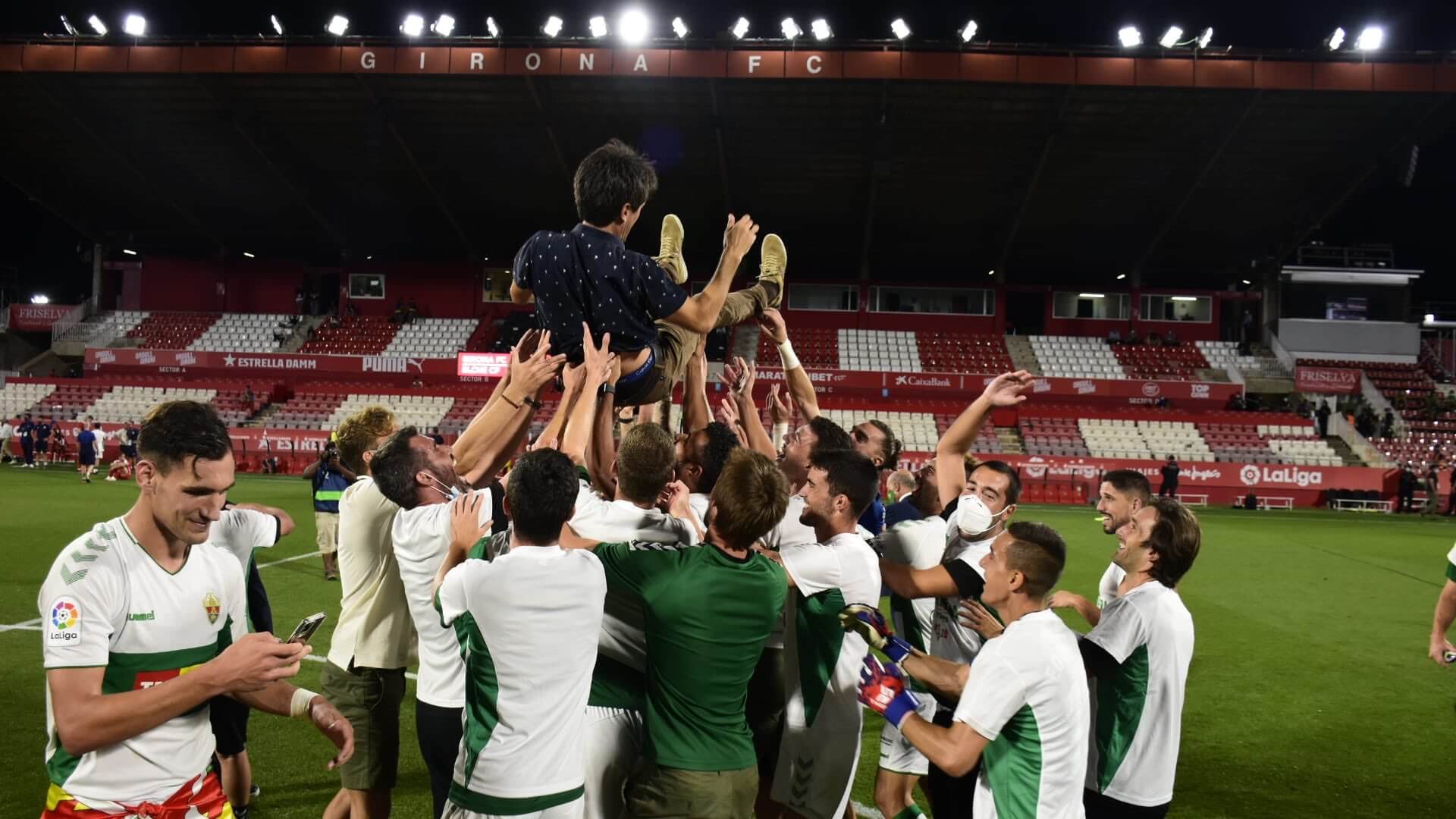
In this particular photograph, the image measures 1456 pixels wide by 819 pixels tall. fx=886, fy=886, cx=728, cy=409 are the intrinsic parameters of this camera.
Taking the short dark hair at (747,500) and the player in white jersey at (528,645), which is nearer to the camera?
the player in white jersey at (528,645)

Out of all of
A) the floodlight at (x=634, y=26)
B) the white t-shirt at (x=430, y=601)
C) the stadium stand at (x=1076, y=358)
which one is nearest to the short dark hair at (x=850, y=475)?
the white t-shirt at (x=430, y=601)

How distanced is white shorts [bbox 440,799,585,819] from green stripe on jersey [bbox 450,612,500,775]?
0.10 ft

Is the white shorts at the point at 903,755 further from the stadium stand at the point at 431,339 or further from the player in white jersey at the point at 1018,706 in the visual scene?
the stadium stand at the point at 431,339

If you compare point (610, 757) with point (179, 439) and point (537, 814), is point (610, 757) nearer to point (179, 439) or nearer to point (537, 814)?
point (537, 814)

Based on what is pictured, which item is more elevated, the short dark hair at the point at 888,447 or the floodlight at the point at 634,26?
the floodlight at the point at 634,26

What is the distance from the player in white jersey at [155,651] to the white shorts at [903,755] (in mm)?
2855

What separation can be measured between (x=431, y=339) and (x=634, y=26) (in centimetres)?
1638

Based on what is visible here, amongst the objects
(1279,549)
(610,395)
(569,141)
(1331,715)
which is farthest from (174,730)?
(569,141)

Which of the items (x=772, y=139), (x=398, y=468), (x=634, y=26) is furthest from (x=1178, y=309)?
(x=398, y=468)

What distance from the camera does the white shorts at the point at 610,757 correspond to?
3.34 meters

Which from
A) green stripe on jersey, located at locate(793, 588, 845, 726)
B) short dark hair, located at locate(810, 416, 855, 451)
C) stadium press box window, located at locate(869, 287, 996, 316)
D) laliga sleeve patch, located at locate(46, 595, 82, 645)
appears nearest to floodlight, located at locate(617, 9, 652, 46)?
stadium press box window, located at locate(869, 287, 996, 316)

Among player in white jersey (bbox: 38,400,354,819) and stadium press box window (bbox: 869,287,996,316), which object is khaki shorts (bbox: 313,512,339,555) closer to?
player in white jersey (bbox: 38,400,354,819)

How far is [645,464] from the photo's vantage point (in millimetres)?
3377

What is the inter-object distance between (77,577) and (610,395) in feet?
6.47
